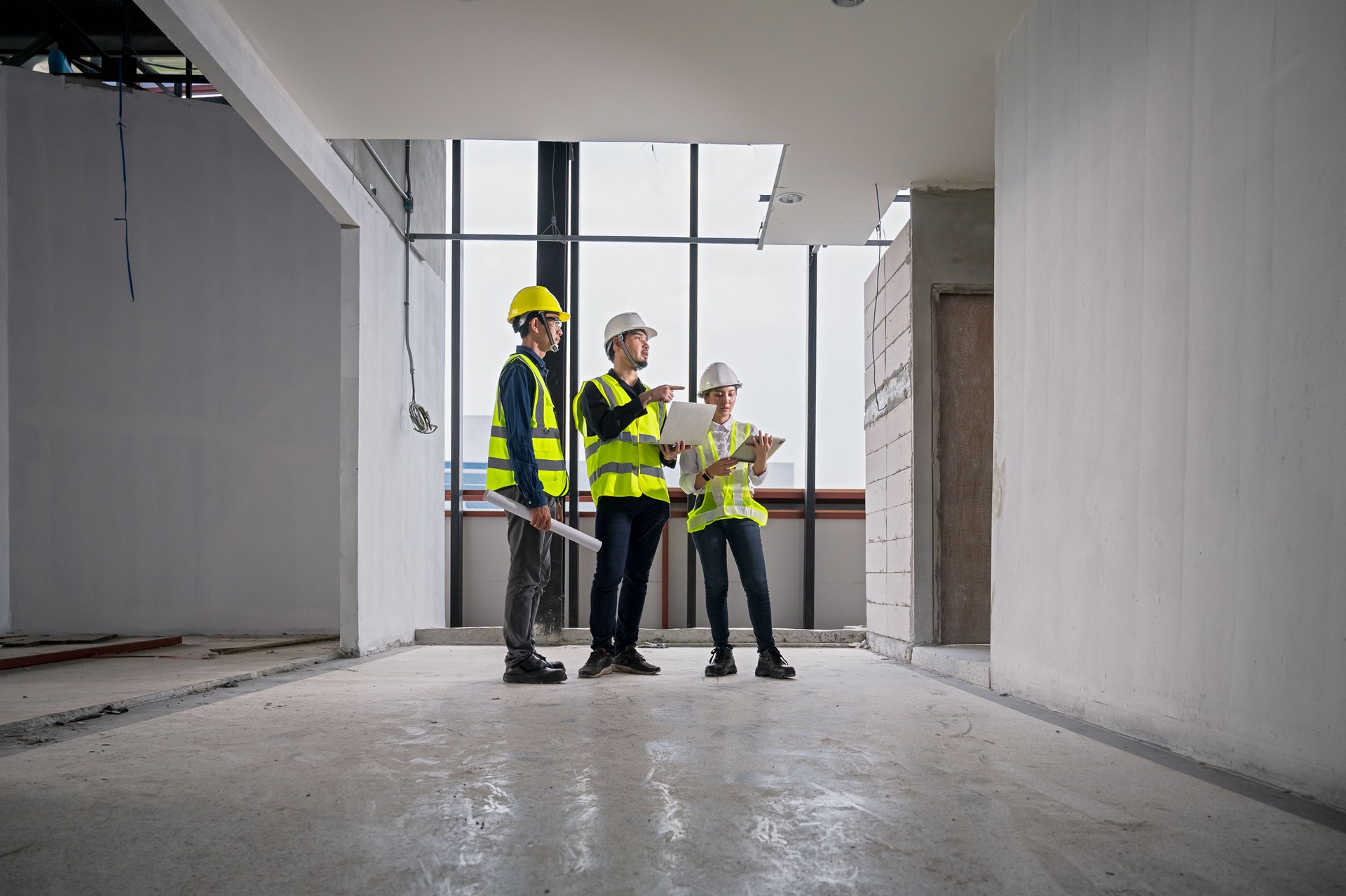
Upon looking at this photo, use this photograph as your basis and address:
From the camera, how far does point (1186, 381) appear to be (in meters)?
2.36

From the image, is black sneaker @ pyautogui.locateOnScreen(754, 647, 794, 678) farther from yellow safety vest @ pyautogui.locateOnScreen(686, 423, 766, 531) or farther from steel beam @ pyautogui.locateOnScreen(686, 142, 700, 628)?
steel beam @ pyautogui.locateOnScreen(686, 142, 700, 628)

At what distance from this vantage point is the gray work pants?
385 cm

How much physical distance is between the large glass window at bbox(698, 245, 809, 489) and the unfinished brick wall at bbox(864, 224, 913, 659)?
1.19m

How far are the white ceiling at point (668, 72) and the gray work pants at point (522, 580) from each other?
192cm

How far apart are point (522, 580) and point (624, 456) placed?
27.4 inches

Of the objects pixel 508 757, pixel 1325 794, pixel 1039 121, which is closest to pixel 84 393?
pixel 508 757

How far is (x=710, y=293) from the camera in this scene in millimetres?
7156

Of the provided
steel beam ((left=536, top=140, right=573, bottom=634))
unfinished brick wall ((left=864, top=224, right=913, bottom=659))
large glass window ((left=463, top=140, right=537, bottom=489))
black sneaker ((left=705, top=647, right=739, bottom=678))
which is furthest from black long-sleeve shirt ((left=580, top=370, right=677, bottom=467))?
large glass window ((left=463, top=140, right=537, bottom=489))

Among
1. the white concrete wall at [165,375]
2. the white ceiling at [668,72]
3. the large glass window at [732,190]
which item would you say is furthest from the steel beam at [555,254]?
the white ceiling at [668,72]

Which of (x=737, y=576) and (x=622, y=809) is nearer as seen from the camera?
(x=622, y=809)

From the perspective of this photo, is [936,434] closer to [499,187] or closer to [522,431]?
[522,431]

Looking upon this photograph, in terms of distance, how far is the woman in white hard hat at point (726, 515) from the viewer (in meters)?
4.03

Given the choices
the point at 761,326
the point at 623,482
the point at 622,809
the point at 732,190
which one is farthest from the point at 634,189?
the point at 622,809

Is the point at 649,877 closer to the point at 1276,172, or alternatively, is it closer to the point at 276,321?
the point at 1276,172
